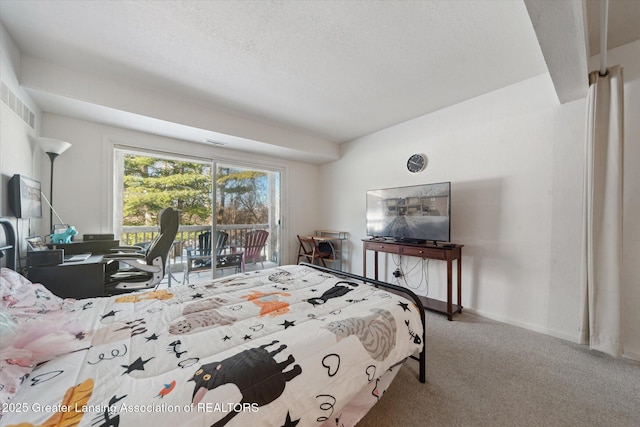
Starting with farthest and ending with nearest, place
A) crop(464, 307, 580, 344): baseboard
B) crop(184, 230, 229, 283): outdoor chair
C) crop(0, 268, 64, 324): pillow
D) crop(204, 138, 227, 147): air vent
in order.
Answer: crop(184, 230, 229, 283): outdoor chair
crop(204, 138, 227, 147): air vent
crop(464, 307, 580, 344): baseboard
crop(0, 268, 64, 324): pillow

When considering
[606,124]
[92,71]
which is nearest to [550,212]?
[606,124]

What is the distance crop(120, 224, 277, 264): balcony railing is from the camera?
416 cm

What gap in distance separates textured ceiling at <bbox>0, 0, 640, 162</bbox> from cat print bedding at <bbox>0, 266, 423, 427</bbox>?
6.20 feet

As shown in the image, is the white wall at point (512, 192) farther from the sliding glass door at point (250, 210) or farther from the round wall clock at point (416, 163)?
the sliding glass door at point (250, 210)

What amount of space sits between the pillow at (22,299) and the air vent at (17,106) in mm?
1409

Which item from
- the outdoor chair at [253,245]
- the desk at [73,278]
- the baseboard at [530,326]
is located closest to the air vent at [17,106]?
the desk at [73,278]

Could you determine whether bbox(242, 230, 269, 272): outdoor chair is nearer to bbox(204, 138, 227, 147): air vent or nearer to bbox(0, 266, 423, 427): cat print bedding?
bbox(204, 138, 227, 147): air vent

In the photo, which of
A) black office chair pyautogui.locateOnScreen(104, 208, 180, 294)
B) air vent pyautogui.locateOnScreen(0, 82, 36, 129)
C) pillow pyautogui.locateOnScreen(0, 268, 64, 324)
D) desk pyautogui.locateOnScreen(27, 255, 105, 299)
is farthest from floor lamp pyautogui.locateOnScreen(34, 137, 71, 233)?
pillow pyautogui.locateOnScreen(0, 268, 64, 324)

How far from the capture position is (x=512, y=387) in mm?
1626

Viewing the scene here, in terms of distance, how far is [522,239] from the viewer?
250cm

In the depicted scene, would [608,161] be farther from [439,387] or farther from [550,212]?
[439,387]

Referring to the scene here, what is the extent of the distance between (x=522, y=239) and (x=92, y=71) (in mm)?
4647

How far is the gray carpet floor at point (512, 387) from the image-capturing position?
4.57 feet

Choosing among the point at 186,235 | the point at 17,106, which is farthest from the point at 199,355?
the point at 186,235
